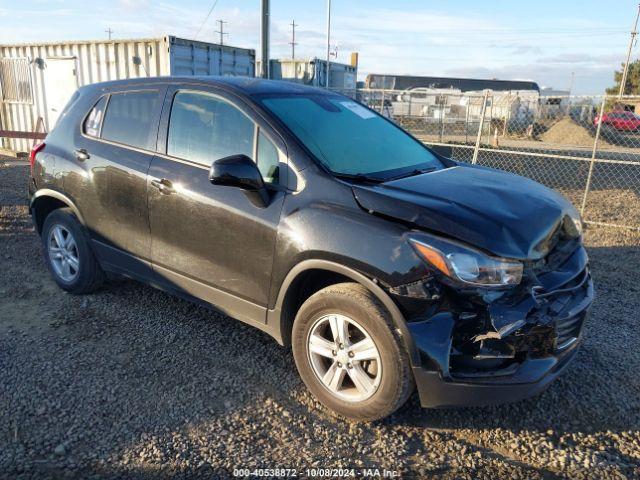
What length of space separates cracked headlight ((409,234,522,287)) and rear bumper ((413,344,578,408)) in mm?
463

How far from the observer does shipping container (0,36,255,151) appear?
35.6 ft

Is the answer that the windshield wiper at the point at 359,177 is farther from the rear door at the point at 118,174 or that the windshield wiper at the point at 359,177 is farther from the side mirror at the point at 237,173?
the rear door at the point at 118,174

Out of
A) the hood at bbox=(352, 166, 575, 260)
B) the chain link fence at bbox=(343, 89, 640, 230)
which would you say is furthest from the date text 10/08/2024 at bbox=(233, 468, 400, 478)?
the chain link fence at bbox=(343, 89, 640, 230)

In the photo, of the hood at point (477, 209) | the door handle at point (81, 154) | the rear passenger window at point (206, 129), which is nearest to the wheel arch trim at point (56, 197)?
the door handle at point (81, 154)

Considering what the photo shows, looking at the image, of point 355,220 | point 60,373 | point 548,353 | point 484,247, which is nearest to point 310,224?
point 355,220

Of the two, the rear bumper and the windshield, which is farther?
the windshield

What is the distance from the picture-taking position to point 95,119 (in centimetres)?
419

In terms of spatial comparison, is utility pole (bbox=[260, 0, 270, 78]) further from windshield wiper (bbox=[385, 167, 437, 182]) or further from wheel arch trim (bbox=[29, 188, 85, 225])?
windshield wiper (bbox=[385, 167, 437, 182])

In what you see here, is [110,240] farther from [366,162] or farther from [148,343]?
[366,162]

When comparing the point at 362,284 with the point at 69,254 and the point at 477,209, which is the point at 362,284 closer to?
the point at 477,209

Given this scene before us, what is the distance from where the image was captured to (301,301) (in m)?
3.12

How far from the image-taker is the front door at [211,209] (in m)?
3.11

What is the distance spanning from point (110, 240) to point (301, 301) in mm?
1819

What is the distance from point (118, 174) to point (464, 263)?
2653mm
